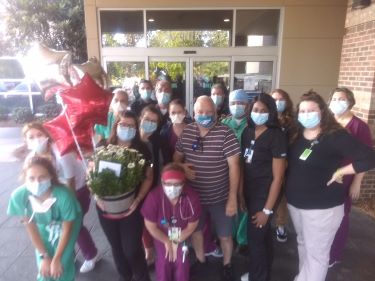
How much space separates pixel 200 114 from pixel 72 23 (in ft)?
41.5

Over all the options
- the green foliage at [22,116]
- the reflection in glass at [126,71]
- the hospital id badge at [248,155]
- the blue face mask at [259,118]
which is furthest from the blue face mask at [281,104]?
the green foliage at [22,116]

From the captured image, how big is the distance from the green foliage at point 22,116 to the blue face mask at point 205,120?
38.1 feet

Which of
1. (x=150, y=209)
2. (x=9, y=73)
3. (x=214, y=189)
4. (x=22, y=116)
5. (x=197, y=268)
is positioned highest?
(x=9, y=73)

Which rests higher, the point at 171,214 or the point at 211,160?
the point at 211,160

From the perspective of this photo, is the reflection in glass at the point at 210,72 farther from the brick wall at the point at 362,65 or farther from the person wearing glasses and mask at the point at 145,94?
the person wearing glasses and mask at the point at 145,94

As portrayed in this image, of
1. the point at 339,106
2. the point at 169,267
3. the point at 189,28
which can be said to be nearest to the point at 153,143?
the point at 169,267

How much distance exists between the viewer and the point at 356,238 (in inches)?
151

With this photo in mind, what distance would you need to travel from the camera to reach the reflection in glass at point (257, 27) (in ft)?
23.1

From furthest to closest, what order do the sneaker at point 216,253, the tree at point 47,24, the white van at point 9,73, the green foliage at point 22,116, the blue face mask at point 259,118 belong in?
1. the white van at point 9,73
2. the tree at point 47,24
3. the green foliage at point 22,116
4. the sneaker at point 216,253
5. the blue face mask at point 259,118

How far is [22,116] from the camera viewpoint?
12.5m

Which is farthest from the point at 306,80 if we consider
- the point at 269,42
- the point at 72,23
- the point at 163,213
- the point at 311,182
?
the point at 72,23

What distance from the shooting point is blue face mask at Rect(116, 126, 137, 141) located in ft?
8.87

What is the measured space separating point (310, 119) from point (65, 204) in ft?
6.70

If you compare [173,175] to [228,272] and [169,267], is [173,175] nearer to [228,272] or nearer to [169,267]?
[169,267]
